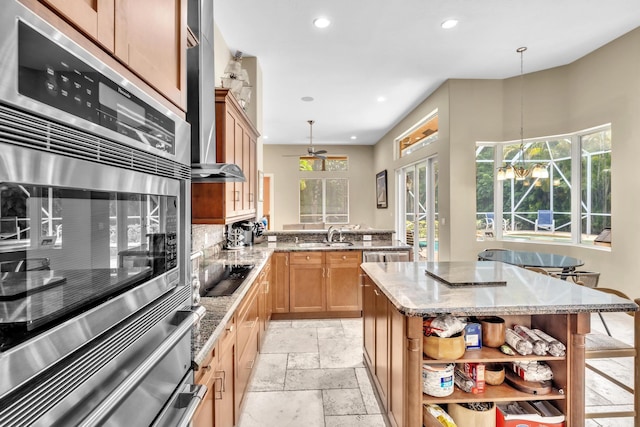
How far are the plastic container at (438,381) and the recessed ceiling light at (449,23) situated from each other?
128 inches

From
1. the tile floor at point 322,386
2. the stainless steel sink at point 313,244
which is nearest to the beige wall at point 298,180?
the stainless steel sink at point 313,244

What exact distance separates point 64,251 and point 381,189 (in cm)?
861

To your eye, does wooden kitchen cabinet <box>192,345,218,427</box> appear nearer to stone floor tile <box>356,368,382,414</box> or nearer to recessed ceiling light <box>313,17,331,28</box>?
stone floor tile <box>356,368,382,414</box>

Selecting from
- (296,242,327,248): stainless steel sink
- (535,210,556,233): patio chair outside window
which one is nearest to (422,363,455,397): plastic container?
(296,242,327,248): stainless steel sink

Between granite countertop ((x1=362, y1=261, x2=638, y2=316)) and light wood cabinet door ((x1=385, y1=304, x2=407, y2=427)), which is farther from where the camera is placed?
light wood cabinet door ((x1=385, y1=304, x2=407, y2=427))

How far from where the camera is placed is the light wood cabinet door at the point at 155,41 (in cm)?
75

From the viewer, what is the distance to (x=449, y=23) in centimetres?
329

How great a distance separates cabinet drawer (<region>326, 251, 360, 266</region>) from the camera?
3957mm

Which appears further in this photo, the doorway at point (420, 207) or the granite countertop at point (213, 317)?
the doorway at point (420, 207)

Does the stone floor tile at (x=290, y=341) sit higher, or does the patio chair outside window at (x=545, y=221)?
the patio chair outside window at (x=545, y=221)

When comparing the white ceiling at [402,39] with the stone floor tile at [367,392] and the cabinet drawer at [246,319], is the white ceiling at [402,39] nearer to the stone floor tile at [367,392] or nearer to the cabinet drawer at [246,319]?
the cabinet drawer at [246,319]

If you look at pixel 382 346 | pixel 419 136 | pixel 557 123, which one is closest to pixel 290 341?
pixel 382 346

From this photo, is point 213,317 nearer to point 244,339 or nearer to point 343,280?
point 244,339

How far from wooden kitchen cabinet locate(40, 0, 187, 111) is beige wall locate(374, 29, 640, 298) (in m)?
4.48
